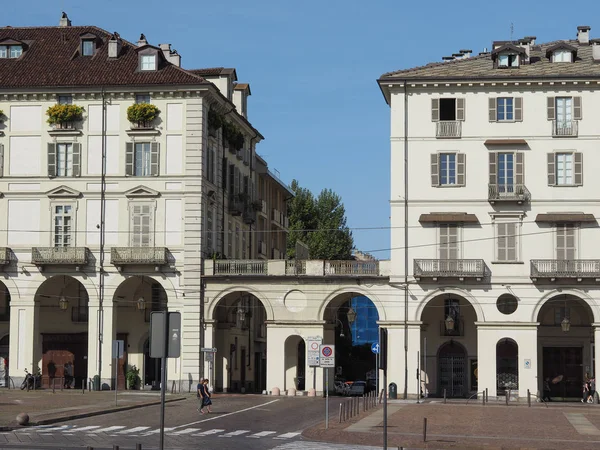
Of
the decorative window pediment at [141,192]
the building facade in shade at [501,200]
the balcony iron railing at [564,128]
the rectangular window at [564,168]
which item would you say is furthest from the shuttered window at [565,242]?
the decorative window pediment at [141,192]

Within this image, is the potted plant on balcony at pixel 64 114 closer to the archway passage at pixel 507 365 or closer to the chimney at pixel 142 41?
the chimney at pixel 142 41

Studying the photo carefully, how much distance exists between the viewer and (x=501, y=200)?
63.9 meters

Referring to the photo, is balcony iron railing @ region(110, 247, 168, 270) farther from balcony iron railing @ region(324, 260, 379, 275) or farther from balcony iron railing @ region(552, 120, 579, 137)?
balcony iron railing @ region(552, 120, 579, 137)

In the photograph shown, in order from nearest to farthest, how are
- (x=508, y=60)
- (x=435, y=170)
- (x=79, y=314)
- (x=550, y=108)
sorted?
(x=550, y=108)
(x=435, y=170)
(x=508, y=60)
(x=79, y=314)

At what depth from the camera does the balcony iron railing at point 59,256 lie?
2606 inches

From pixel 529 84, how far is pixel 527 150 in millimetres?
3574

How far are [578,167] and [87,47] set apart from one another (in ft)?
96.2

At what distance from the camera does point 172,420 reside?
4509 cm

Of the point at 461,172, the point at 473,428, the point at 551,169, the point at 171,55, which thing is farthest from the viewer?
the point at 171,55

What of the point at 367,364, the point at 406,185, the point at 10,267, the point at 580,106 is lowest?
the point at 367,364

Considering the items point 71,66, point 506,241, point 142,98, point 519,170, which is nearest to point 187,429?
point 506,241

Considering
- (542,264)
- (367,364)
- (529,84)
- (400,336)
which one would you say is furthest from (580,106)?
(367,364)

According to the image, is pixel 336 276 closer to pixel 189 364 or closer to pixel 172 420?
pixel 189 364

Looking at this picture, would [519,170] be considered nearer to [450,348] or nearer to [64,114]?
[450,348]
